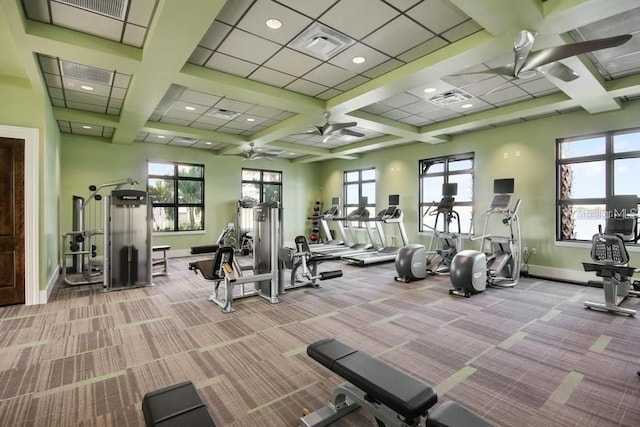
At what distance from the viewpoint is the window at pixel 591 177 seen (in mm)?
5758

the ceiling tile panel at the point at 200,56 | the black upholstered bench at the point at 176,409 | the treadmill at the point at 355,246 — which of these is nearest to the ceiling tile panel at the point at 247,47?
the ceiling tile panel at the point at 200,56

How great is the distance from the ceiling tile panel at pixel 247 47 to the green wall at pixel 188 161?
6.30m

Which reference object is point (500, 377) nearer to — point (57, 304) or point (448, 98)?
point (448, 98)

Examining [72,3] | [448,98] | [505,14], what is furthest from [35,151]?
[448,98]

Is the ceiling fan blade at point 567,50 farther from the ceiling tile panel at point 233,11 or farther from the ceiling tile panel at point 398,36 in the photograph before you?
the ceiling tile panel at point 233,11

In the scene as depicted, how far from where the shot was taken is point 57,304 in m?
4.64

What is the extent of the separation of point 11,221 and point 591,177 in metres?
9.90

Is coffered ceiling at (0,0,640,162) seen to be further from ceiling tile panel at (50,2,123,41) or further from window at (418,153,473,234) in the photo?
window at (418,153,473,234)

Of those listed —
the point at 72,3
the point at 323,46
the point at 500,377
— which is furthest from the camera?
the point at 323,46

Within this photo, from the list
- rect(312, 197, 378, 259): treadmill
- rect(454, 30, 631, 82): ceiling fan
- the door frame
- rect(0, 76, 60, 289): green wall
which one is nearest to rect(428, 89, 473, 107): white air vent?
rect(454, 30, 631, 82): ceiling fan

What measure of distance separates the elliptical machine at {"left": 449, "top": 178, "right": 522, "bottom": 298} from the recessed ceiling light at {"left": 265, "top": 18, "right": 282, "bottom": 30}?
4338mm

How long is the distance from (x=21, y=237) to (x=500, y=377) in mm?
6178

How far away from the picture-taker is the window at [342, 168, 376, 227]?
10.6m

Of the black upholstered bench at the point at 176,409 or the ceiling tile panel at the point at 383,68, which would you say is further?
the ceiling tile panel at the point at 383,68
